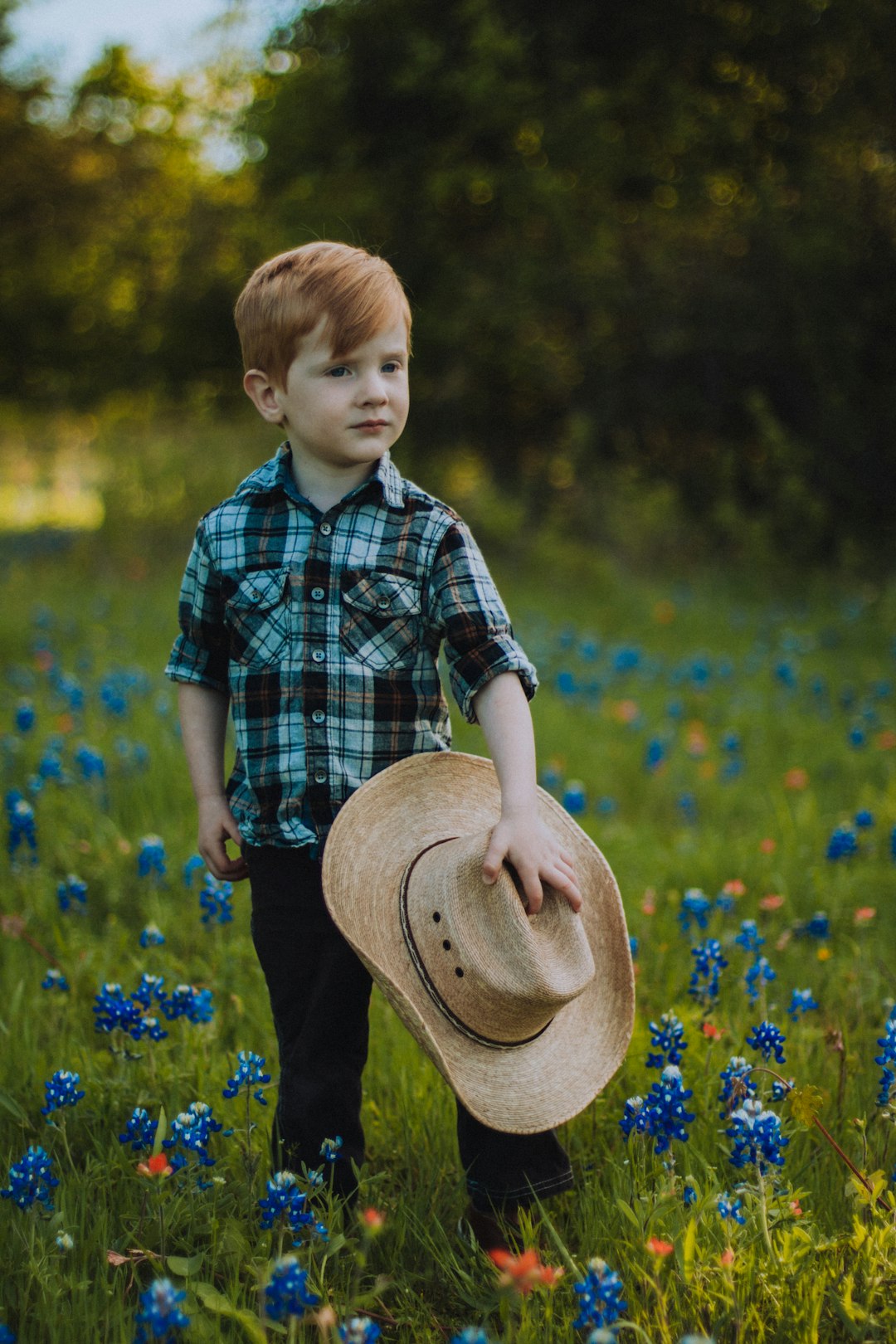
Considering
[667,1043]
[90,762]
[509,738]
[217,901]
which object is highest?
[90,762]

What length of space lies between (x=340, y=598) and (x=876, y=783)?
3586 millimetres

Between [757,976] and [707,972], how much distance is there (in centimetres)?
13

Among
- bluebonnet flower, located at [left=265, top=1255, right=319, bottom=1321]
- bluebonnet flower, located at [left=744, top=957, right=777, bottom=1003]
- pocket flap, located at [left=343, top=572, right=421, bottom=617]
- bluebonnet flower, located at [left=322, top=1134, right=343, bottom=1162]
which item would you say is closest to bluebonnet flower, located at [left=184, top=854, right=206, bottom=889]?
bluebonnet flower, located at [left=322, top=1134, right=343, bottom=1162]

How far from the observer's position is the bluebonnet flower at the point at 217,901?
3.06 m

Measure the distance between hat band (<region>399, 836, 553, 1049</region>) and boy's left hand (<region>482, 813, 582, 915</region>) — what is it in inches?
7.5

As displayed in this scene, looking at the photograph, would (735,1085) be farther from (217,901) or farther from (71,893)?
(71,893)

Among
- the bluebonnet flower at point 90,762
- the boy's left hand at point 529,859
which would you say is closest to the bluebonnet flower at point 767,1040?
the boy's left hand at point 529,859

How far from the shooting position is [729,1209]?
6.31 feet

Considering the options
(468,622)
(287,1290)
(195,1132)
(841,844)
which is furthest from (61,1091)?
(841,844)

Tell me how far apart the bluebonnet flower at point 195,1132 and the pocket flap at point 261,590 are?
933 mm

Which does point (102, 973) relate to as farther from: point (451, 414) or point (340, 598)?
point (451, 414)

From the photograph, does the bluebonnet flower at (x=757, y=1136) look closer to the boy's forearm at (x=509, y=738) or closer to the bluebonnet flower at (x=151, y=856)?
the boy's forearm at (x=509, y=738)

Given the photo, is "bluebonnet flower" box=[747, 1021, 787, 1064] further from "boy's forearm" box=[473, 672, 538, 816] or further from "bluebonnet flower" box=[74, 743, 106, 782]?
"bluebonnet flower" box=[74, 743, 106, 782]

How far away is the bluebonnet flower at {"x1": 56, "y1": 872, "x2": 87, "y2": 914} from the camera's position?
125 inches
